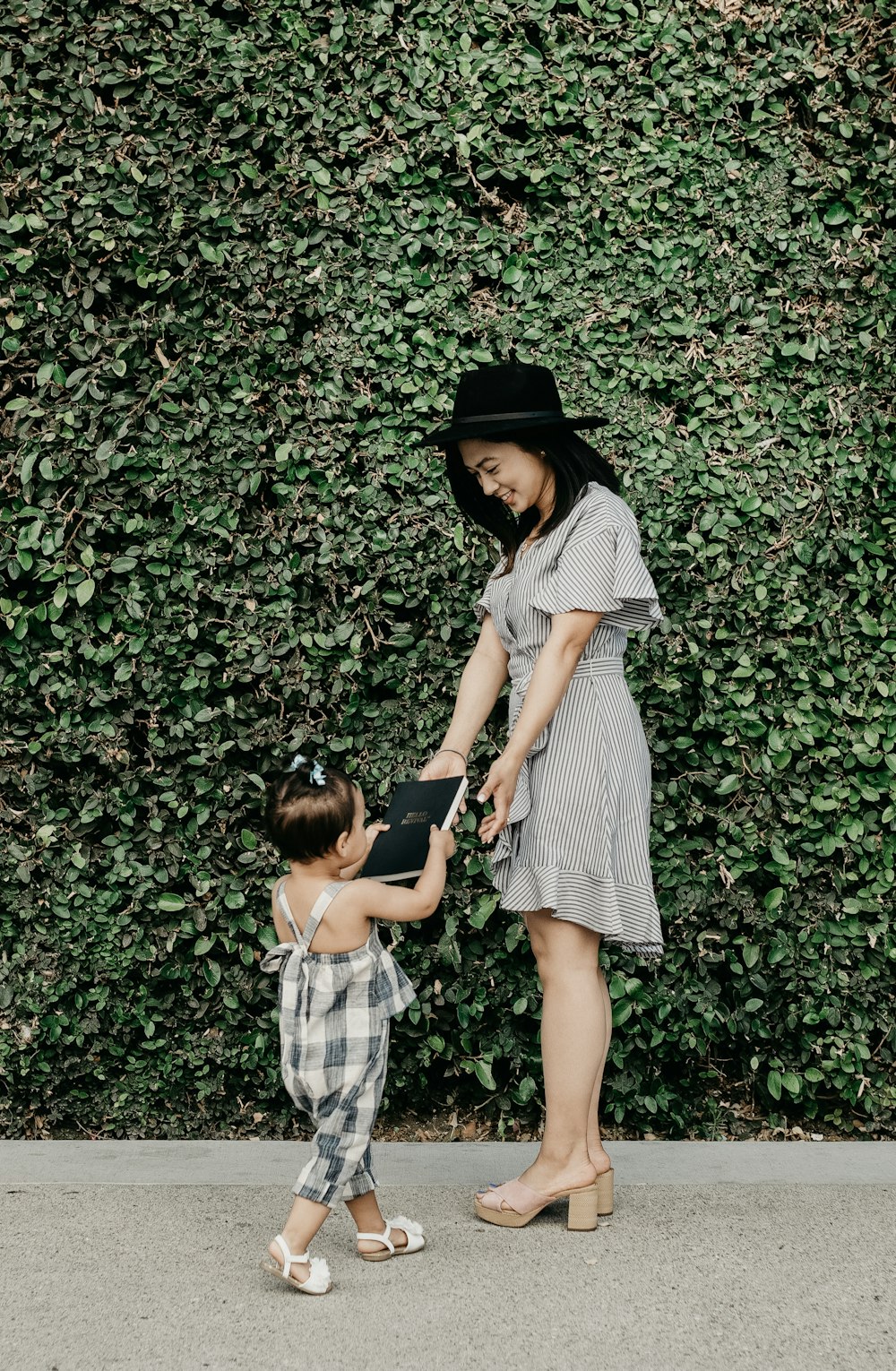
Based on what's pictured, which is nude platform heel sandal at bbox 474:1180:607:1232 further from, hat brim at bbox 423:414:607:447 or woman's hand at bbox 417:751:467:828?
hat brim at bbox 423:414:607:447

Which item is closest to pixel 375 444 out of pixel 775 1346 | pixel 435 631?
pixel 435 631

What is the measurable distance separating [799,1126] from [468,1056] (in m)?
0.99

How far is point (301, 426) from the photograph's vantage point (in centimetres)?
371

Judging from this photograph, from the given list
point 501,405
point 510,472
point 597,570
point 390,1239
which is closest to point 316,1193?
point 390,1239

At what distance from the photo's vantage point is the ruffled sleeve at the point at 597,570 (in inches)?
115

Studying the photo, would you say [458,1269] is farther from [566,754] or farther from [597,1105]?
[566,754]

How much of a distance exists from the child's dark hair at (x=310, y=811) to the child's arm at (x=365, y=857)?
12 cm

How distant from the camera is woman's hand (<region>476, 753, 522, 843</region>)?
9.44ft

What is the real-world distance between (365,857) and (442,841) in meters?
0.18

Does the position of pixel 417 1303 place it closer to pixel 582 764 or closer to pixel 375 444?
pixel 582 764

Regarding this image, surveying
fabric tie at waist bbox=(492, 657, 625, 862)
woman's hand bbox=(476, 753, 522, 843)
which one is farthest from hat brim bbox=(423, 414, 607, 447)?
woman's hand bbox=(476, 753, 522, 843)

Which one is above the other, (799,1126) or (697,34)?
(697,34)

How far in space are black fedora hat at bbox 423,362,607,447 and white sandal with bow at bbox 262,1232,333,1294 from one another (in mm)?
1714

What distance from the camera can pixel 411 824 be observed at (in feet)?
9.27
